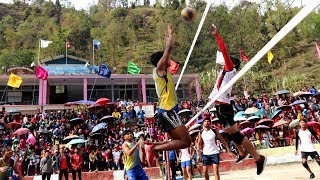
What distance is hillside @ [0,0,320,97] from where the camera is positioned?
56219 mm

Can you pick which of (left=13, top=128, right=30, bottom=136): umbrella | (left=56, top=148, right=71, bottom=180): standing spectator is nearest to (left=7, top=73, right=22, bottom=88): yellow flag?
(left=13, top=128, right=30, bottom=136): umbrella

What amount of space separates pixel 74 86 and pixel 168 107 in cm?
3420

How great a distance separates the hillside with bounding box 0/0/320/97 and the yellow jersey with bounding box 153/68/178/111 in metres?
35.2

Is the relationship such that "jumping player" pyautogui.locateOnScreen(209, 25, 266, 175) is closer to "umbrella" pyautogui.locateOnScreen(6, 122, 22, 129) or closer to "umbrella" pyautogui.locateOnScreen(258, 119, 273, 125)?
"umbrella" pyautogui.locateOnScreen(258, 119, 273, 125)

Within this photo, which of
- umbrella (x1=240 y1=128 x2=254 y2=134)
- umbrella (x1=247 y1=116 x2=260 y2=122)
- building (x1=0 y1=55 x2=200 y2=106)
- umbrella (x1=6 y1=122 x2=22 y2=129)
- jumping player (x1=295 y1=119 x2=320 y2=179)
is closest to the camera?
jumping player (x1=295 y1=119 x2=320 y2=179)

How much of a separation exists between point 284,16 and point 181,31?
19562 mm

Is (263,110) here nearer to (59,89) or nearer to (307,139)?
(307,139)

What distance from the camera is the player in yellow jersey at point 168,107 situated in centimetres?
584

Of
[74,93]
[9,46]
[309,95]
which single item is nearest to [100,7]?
[9,46]

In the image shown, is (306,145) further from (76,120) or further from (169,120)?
(76,120)

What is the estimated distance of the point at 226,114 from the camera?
277 inches

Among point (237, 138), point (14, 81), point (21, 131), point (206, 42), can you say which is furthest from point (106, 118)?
point (206, 42)

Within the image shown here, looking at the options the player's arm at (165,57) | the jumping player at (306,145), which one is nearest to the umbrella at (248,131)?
the jumping player at (306,145)

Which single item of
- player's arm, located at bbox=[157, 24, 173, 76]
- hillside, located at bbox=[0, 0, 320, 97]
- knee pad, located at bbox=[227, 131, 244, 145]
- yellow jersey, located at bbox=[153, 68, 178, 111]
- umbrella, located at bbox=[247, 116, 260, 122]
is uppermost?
hillside, located at bbox=[0, 0, 320, 97]
